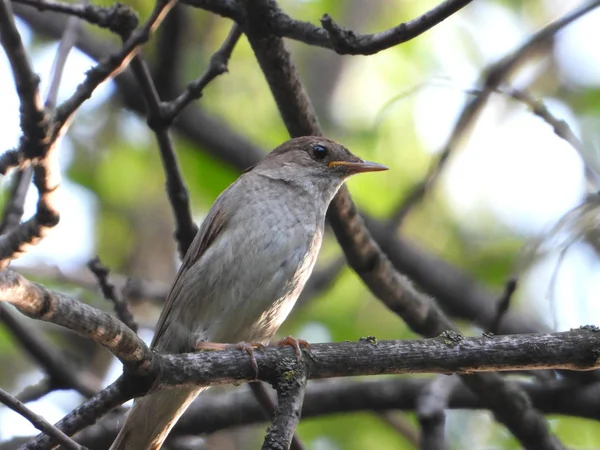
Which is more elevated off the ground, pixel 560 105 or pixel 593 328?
pixel 560 105

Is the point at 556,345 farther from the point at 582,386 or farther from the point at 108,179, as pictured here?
the point at 108,179

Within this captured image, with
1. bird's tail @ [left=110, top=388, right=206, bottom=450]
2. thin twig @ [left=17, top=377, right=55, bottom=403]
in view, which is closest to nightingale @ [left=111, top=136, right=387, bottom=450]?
bird's tail @ [left=110, top=388, right=206, bottom=450]

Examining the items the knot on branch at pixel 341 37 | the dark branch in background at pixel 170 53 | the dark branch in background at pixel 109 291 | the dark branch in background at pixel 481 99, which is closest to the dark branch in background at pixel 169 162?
the dark branch in background at pixel 109 291

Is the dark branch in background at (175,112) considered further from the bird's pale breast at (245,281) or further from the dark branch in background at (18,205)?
the dark branch in background at (18,205)

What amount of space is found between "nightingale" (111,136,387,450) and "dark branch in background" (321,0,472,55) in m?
1.72

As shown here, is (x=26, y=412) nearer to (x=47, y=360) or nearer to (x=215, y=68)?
(x=215, y=68)

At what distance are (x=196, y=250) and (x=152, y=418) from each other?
3.36ft

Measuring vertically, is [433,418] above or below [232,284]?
below

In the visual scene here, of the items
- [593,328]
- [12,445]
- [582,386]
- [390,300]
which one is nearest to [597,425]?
[582,386]

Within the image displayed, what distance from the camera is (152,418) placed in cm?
494

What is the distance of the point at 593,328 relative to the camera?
3764 mm

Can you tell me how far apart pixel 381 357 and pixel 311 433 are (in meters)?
3.68

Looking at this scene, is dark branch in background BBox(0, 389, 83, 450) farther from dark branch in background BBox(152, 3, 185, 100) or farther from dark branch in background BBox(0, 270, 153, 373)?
dark branch in background BBox(152, 3, 185, 100)

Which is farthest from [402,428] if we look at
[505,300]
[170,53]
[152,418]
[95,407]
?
[95,407]
